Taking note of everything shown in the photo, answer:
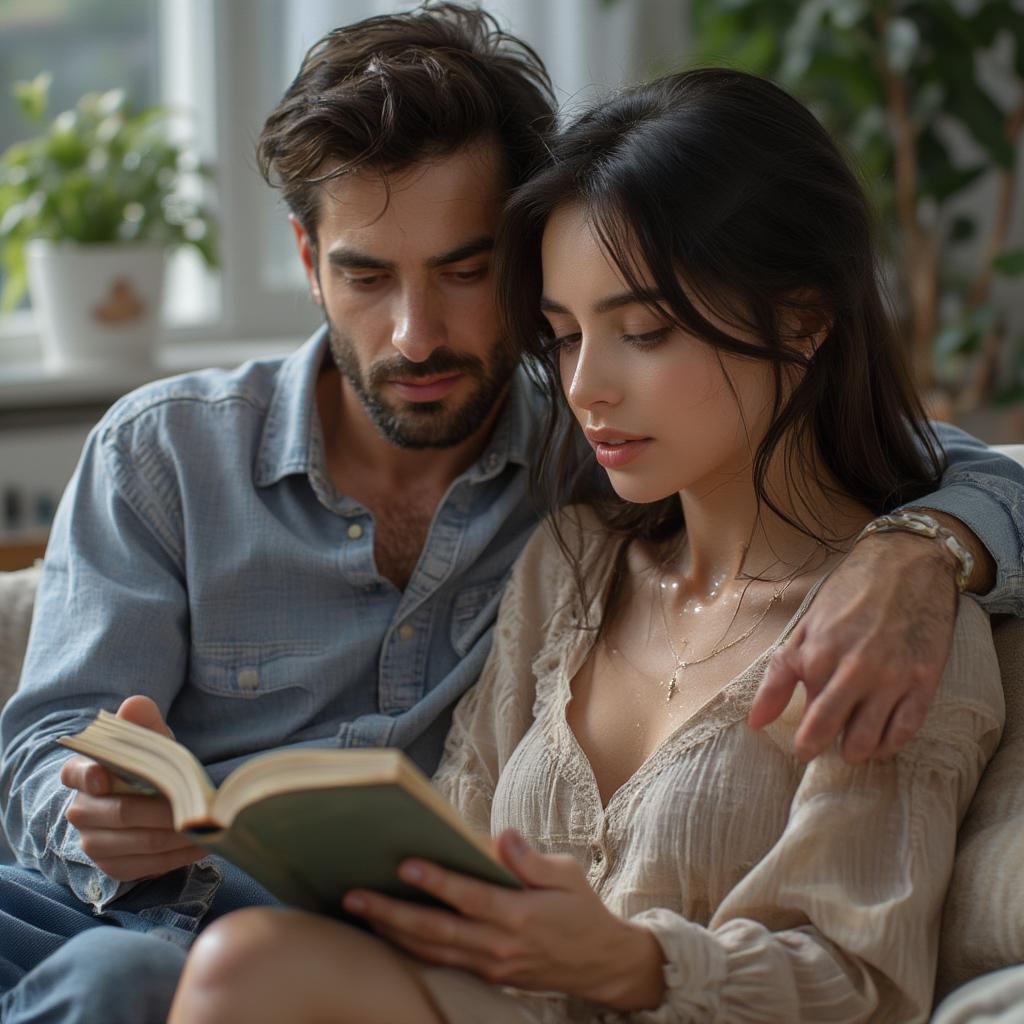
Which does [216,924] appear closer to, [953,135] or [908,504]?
[908,504]

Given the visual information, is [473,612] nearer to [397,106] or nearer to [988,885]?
[397,106]

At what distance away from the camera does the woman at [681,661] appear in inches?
41.5

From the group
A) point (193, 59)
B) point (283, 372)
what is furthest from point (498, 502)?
point (193, 59)

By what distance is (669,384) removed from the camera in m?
1.31

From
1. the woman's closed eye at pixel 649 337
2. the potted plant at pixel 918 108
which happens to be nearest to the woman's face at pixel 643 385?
the woman's closed eye at pixel 649 337

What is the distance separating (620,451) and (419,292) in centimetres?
37

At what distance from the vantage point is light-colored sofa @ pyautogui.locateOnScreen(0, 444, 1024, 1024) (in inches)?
44.2

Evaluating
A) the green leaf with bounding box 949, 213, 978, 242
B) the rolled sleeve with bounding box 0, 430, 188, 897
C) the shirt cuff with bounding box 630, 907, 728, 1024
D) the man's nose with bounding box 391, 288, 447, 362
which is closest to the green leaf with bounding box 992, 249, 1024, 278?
the green leaf with bounding box 949, 213, 978, 242

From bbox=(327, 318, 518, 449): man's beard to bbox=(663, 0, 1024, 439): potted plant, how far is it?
5.03ft

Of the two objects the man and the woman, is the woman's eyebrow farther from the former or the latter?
the man

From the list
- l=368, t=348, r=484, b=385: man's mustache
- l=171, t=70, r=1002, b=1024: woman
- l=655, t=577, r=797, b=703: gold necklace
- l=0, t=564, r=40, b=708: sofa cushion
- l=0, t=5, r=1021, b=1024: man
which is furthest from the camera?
l=0, t=564, r=40, b=708: sofa cushion

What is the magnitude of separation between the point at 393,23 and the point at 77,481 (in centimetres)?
64

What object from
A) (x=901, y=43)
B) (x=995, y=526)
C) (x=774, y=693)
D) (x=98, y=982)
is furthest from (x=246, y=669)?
(x=901, y=43)

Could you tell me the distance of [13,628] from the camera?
1.77 m
